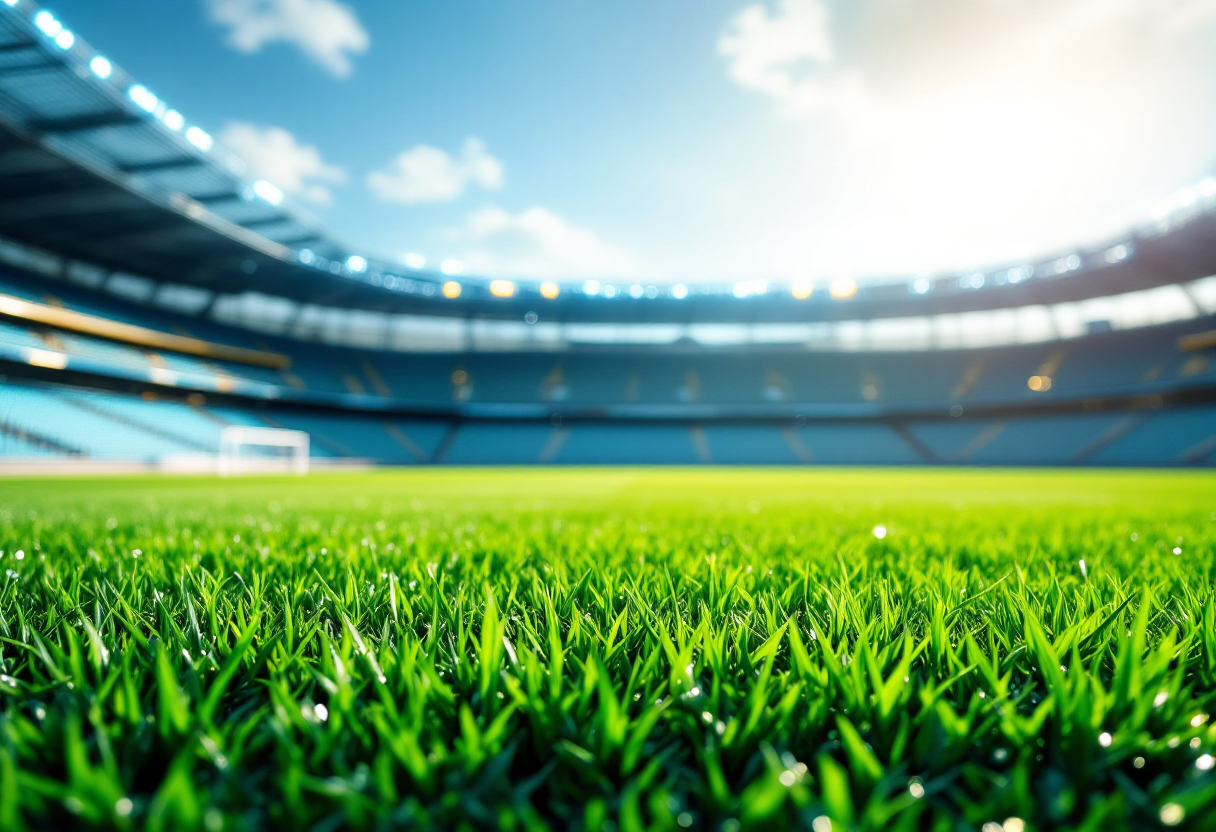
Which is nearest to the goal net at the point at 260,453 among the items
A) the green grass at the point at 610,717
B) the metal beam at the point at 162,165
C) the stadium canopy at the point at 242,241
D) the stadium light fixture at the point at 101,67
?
the stadium canopy at the point at 242,241

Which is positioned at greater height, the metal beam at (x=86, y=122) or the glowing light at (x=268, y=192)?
the glowing light at (x=268, y=192)

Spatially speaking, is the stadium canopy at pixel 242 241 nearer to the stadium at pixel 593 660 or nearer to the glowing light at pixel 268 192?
the glowing light at pixel 268 192

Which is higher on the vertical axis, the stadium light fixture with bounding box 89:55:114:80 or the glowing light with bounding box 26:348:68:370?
the stadium light fixture with bounding box 89:55:114:80

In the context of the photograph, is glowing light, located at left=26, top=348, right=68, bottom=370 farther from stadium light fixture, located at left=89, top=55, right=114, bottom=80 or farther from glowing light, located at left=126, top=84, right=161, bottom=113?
stadium light fixture, located at left=89, top=55, right=114, bottom=80

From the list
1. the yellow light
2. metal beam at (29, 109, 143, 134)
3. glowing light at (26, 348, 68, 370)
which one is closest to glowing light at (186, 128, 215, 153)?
metal beam at (29, 109, 143, 134)

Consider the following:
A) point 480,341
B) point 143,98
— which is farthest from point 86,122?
point 480,341

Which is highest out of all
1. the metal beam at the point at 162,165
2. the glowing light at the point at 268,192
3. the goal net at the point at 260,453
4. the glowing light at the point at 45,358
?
the glowing light at the point at 268,192
